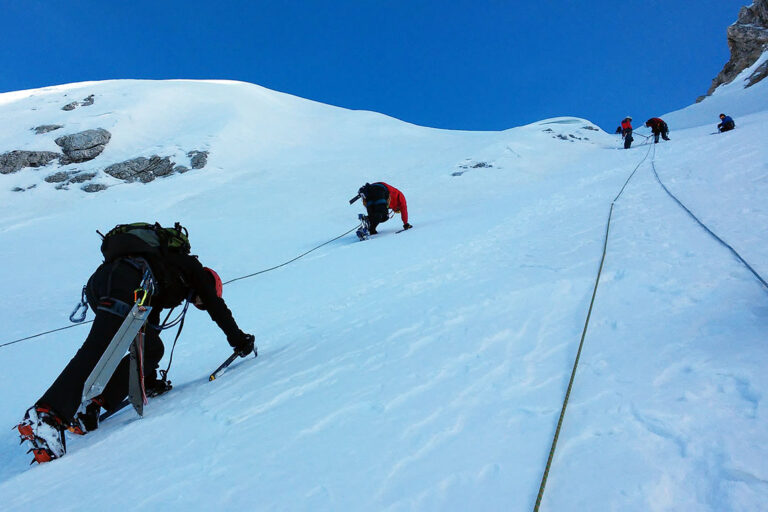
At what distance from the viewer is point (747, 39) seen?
1683 inches

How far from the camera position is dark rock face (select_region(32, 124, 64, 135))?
73.0 ft

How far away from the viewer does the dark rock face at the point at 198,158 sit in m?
20.0

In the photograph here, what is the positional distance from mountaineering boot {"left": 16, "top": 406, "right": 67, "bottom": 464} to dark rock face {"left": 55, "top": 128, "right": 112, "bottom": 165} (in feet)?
76.2

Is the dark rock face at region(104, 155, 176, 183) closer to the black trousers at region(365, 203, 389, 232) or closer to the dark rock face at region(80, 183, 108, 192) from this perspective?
the dark rock face at region(80, 183, 108, 192)

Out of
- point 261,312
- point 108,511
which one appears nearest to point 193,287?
point 108,511

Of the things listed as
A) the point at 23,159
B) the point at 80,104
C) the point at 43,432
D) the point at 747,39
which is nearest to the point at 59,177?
the point at 23,159

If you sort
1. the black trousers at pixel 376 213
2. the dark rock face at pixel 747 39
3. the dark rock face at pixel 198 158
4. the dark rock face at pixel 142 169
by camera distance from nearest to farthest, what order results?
1. the black trousers at pixel 376 213
2. the dark rock face at pixel 142 169
3. the dark rock face at pixel 198 158
4. the dark rock face at pixel 747 39

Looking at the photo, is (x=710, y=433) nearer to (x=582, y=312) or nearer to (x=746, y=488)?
(x=746, y=488)

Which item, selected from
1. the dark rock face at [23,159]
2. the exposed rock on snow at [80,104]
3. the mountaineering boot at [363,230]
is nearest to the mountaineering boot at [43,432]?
the mountaineering boot at [363,230]

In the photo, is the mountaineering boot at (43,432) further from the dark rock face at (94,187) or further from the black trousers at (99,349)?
the dark rock face at (94,187)

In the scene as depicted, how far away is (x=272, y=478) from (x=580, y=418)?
129cm

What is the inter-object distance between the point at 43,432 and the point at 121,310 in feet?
2.38

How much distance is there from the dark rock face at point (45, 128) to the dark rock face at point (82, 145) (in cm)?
158

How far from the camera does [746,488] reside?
125cm
